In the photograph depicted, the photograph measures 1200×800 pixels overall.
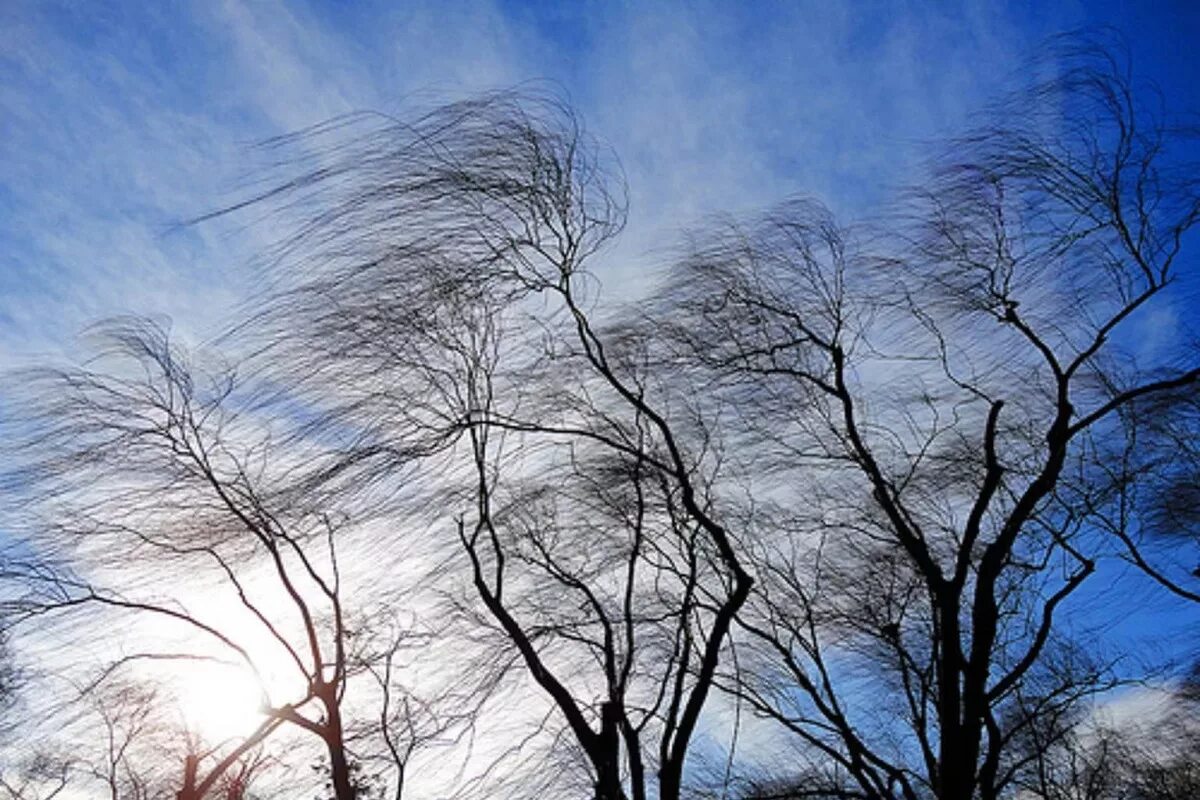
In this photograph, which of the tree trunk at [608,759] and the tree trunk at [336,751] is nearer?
the tree trunk at [608,759]

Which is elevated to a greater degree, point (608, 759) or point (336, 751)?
point (336, 751)

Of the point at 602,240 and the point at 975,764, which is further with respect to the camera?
the point at 602,240

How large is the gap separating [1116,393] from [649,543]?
400cm

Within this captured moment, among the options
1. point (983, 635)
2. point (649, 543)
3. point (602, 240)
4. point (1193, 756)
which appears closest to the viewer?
point (983, 635)

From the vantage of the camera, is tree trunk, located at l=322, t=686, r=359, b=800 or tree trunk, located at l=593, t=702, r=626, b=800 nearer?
tree trunk, located at l=593, t=702, r=626, b=800

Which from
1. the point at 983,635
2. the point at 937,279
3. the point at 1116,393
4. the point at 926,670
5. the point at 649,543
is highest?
the point at 937,279

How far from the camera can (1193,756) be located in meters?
17.1

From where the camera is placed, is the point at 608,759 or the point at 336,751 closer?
the point at 608,759

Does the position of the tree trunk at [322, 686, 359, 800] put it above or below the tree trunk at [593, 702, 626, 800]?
above

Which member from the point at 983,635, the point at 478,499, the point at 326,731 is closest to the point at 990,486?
the point at 983,635

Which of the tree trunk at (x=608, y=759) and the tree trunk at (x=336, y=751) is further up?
the tree trunk at (x=336, y=751)

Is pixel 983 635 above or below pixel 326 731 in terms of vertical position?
below

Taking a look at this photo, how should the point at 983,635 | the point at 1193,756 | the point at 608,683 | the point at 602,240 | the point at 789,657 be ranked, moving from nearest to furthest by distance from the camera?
the point at 983,635 → the point at 602,240 → the point at 608,683 → the point at 789,657 → the point at 1193,756

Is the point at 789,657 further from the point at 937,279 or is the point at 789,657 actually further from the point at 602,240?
the point at 602,240
